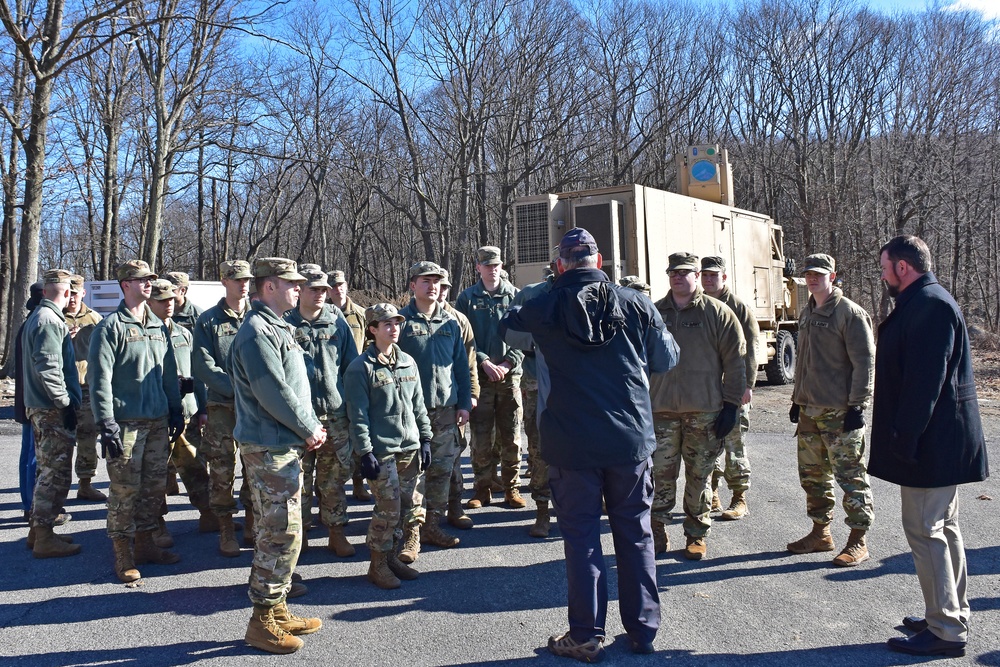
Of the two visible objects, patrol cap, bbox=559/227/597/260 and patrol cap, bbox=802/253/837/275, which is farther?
patrol cap, bbox=802/253/837/275

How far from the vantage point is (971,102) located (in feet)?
94.2

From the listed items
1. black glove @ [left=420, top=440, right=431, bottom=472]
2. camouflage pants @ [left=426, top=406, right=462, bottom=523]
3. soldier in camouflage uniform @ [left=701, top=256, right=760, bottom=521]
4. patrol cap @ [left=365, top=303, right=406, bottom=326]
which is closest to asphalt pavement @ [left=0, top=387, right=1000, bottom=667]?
soldier in camouflage uniform @ [left=701, top=256, right=760, bottom=521]

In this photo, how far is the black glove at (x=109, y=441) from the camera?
4887 millimetres

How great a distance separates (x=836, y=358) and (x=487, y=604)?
113 inches

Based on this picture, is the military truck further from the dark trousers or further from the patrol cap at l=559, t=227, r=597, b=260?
the dark trousers

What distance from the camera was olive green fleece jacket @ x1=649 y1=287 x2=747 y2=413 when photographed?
5.20 m

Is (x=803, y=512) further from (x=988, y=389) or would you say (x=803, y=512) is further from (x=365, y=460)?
(x=988, y=389)

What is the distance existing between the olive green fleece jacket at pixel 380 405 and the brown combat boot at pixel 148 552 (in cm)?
170

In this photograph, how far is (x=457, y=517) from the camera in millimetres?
6156

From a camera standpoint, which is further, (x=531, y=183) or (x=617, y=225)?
(x=531, y=183)

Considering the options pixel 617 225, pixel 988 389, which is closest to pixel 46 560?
pixel 617 225

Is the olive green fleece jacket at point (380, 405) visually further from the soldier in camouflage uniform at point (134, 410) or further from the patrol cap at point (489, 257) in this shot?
the patrol cap at point (489, 257)

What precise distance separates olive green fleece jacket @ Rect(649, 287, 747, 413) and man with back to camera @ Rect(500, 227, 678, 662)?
4.50ft

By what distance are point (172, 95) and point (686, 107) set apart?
19953 millimetres
